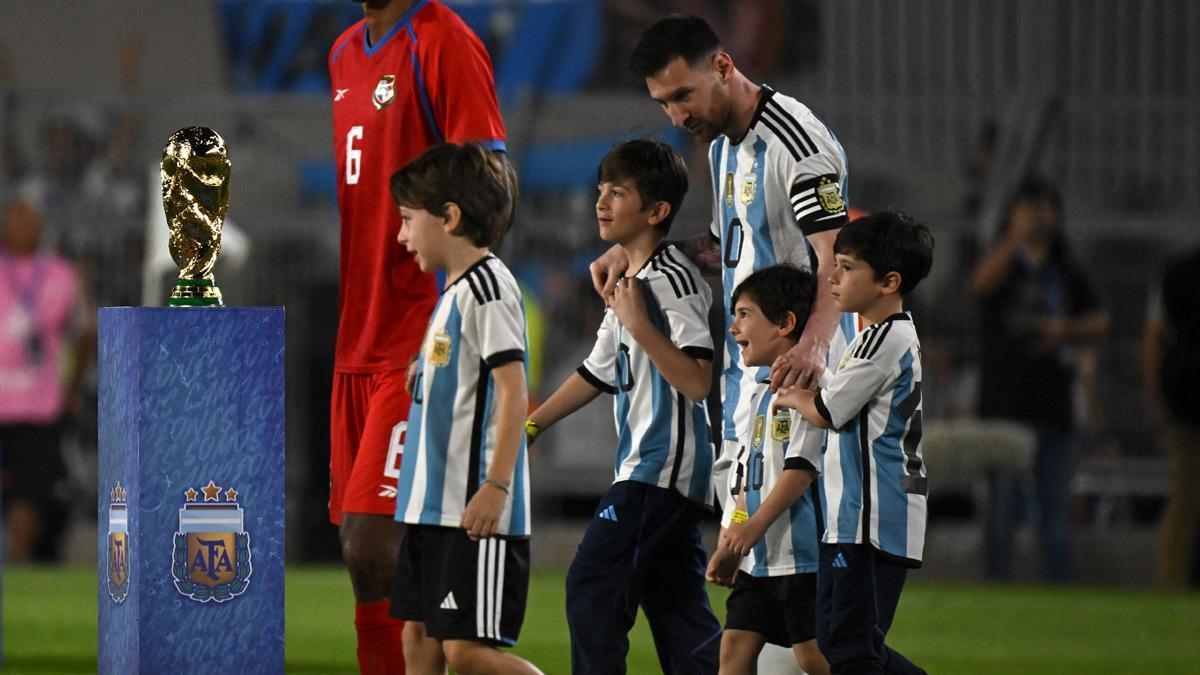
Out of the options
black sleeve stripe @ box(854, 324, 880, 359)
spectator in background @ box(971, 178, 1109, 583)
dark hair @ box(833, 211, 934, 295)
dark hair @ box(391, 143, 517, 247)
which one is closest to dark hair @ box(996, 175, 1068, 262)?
spectator in background @ box(971, 178, 1109, 583)

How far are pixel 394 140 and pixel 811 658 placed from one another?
1848 mm

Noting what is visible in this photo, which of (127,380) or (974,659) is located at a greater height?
(127,380)

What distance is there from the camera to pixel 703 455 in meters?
5.98

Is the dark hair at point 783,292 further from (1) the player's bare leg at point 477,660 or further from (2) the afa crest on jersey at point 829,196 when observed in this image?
(1) the player's bare leg at point 477,660

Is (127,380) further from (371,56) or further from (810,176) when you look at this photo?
(810,176)

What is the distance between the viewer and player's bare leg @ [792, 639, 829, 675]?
5.91 metres

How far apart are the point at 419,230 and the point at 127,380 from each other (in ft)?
2.96

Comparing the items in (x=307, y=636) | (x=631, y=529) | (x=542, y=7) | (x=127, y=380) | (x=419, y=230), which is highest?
(x=542, y=7)

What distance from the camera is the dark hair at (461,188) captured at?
16.6 feet

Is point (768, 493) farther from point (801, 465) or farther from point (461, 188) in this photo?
point (461, 188)

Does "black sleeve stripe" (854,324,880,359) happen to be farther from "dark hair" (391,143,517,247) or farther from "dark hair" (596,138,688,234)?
"dark hair" (391,143,517,247)

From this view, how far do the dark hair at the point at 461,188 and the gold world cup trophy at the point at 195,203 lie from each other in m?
0.75

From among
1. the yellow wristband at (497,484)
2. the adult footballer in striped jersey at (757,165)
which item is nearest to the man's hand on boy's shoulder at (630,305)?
the adult footballer in striped jersey at (757,165)

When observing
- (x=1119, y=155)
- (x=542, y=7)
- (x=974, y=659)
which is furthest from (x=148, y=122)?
(x=974, y=659)
